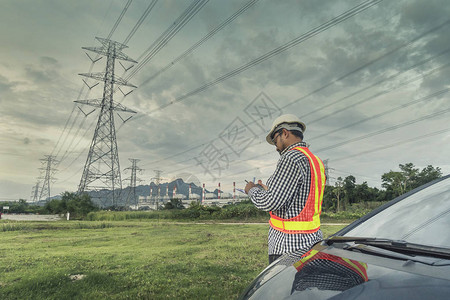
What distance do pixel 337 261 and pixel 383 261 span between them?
205mm

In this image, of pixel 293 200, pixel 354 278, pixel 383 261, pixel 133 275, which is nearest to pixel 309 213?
pixel 293 200

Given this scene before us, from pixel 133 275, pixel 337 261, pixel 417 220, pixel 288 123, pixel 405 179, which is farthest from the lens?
pixel 405 179

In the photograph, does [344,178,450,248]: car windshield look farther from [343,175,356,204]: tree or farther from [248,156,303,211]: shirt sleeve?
[343,175,356,204]: tree

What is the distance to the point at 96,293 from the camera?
3557mm

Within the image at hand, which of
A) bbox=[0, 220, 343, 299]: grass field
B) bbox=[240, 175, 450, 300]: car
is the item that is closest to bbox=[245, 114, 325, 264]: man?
bbox=[240, 175, 450, 300]: car

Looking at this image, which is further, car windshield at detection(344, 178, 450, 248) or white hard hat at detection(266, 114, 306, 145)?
white hard hat at detection(266, 114, 306, 145)

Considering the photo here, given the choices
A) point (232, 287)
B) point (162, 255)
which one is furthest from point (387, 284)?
point (162, 255)

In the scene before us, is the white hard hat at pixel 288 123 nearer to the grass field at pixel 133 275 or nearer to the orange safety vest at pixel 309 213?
the orange safety vest at pixel 309 213

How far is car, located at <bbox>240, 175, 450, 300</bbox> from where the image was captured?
3.09 feet

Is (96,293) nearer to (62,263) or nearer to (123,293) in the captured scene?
(123,293)

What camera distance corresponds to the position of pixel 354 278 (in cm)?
107

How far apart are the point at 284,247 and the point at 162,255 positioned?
4.58 metres

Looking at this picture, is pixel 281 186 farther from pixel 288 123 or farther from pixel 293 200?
pixel 288 123

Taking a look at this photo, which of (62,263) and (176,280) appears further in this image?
(62,263)
